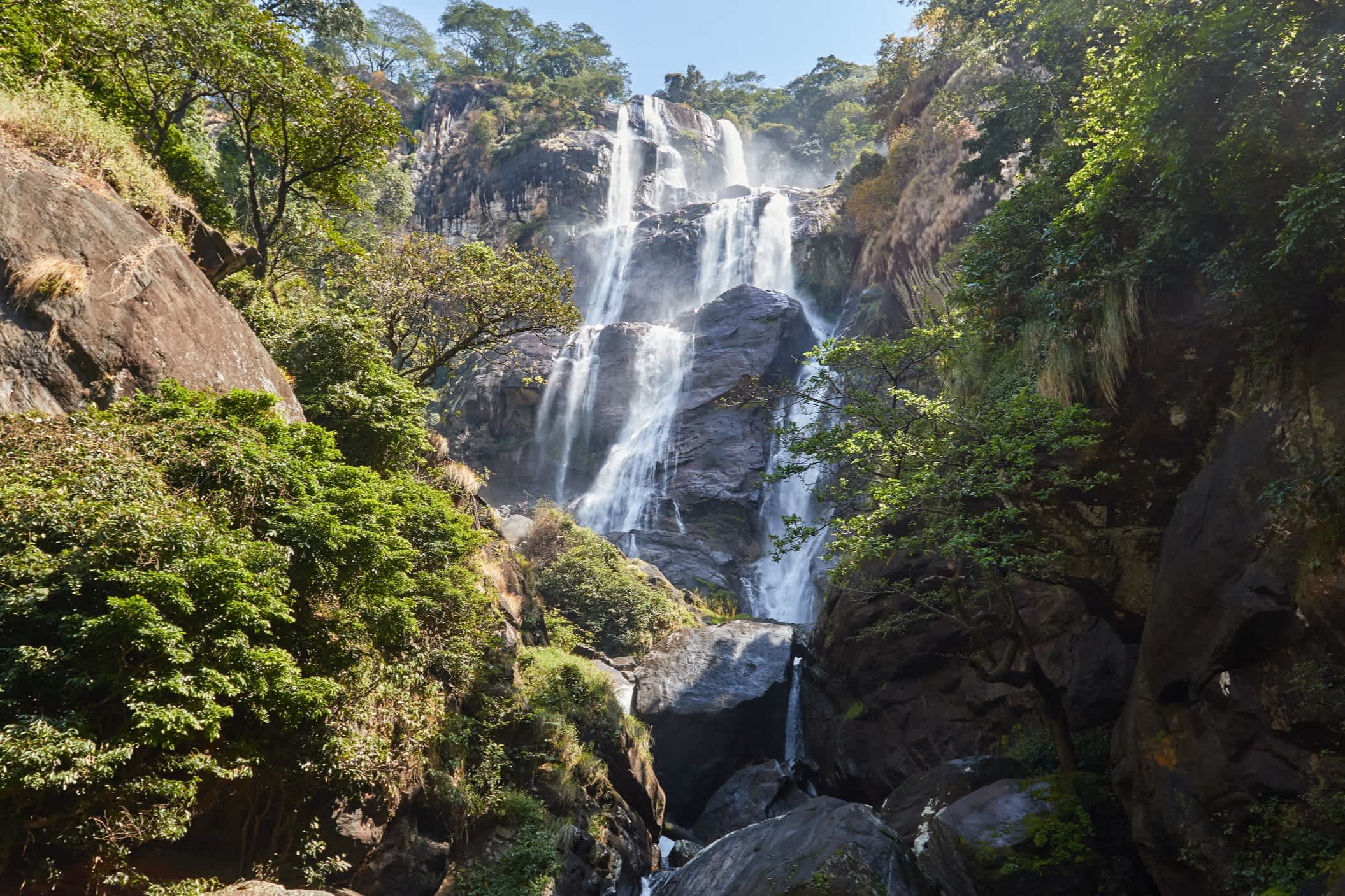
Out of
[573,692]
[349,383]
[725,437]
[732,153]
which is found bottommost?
[573,692]

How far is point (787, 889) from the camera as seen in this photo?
768cm

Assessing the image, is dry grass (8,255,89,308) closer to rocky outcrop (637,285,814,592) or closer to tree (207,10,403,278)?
tree (207,10,403,278)

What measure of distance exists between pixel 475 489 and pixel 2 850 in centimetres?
943

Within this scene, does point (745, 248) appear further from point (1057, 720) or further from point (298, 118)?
point (1057, 720)

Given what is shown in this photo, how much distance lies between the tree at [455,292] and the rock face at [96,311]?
530 centimetres

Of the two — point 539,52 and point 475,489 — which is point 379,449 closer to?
point 475,489

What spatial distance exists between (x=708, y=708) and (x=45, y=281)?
13691mm

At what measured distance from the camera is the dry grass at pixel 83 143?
8648mm

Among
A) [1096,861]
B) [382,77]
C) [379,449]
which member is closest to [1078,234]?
[1096,861]

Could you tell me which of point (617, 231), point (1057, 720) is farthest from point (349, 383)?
point (617, 231)

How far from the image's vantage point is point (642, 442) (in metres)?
31.7

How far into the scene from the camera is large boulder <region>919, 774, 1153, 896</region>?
7738 mm

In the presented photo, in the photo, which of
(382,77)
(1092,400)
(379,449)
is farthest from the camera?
(382,77)

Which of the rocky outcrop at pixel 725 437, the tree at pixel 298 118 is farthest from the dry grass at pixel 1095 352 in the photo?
the rocky outcrop at pixel 725 437
